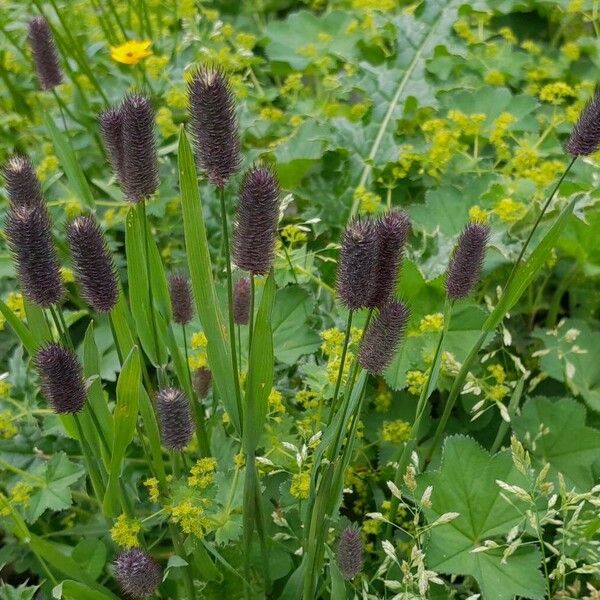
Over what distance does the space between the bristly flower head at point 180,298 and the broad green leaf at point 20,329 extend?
0.26m

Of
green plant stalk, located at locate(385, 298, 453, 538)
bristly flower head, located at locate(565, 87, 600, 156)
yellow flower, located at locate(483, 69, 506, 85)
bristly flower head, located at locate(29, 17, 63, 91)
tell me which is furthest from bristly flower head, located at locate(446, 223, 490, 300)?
yellow flower, located at locate(483, 69, 506, 85)

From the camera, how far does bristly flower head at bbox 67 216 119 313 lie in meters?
1.12

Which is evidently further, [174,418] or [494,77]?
[494,77]

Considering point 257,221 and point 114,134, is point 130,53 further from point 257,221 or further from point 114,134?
point 257,221

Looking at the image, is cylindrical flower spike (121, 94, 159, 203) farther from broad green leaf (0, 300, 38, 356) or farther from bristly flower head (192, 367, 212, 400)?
bristly flower head (192, 367, 212, 400)

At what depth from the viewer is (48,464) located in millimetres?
1603

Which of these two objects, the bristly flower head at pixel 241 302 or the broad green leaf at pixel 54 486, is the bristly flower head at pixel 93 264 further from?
the broad green leaf at pixel 54 486

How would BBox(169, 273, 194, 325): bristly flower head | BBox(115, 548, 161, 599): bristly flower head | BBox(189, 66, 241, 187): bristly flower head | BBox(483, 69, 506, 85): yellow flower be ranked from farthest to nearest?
BBox(483, 69, 506, 85): yellow flower
BBox(169, 273, 194, 325): bristly flower head
BBox(115, 548, 161, 599): bristly flower head
BBox(189, 66, 241, 187): bristly flower head

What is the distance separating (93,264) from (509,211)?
104 cm

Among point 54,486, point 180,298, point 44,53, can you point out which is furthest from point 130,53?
point 54,486

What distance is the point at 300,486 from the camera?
142 cm

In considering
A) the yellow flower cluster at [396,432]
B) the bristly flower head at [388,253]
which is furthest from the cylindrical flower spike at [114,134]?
the yellow flower cluster at [396,432]

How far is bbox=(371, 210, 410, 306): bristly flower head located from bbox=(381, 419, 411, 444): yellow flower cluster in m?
0.59

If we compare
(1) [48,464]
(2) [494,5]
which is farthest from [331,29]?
(1) [48,464]
